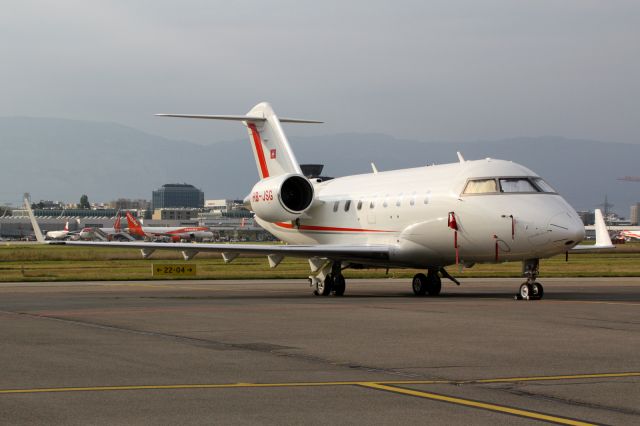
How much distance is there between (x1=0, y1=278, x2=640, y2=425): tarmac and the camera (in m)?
9.36

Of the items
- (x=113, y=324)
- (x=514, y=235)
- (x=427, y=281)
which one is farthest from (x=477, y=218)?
(x=113, y=324)

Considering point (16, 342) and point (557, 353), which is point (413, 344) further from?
point (16, 342)

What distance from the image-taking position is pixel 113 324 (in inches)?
770

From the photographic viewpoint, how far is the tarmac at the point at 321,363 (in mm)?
9359

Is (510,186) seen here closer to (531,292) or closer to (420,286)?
(531,292)

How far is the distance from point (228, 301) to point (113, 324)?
25.8 feet

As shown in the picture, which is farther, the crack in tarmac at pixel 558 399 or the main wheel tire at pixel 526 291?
the main wheel tire at pixel 526 291

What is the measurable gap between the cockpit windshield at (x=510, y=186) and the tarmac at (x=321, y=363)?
3317 millimetres

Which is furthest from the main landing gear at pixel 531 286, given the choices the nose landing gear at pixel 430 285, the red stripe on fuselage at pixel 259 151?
the red stripe on fuselage at pixel 259 151

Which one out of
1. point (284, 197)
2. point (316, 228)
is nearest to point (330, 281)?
point (316, 228)

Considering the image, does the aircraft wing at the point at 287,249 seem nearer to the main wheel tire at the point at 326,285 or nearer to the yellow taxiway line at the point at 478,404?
the main wheel tire at the point at 326,285

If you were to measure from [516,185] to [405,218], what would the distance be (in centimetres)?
393

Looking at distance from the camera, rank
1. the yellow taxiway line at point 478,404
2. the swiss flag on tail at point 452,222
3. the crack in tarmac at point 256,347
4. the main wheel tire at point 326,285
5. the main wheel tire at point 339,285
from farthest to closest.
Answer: the main wheel tire at point 326,285
the main wheel tire at point 339,285
the swiss flag on tail at point 452,222
the crack in tarmac at point 256,347
the yellow taxiway line at point 478,404

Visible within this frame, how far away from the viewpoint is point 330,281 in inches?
1243
